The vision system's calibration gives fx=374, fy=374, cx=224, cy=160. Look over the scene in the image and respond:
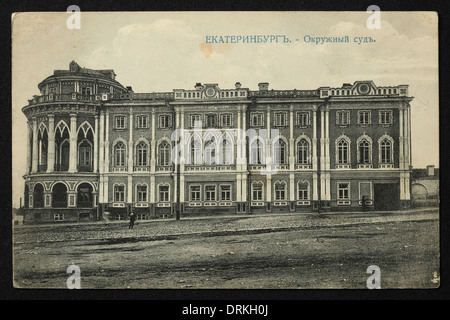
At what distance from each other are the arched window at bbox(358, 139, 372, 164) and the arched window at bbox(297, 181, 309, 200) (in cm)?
110

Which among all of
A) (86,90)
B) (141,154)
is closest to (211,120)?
(141,154)

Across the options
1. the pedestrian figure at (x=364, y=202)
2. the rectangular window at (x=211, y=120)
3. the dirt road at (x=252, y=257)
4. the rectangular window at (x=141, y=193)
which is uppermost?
the rectangular window at (x=211, y=120)

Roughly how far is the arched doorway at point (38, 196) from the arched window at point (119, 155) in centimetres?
136

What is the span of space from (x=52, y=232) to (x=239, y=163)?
11.9 ft

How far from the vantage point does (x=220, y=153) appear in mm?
6953

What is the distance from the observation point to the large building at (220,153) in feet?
22.2

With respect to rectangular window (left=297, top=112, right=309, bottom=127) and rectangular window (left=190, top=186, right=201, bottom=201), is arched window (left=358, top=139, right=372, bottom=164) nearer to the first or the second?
rectangular window (left=297, top=112, right=309, bottom=127)

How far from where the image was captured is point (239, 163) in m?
6.85

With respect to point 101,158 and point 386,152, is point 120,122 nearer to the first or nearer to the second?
point 101,158

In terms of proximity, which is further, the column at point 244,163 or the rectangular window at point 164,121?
the rectangular window at point 164,121

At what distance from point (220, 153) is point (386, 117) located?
3.12m

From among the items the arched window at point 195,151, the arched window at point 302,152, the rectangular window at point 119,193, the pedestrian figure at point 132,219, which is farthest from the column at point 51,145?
the arched window at point 302,152

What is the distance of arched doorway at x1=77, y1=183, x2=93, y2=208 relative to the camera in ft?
22.4

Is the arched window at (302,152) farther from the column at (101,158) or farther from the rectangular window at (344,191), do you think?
the column at (101,158)
